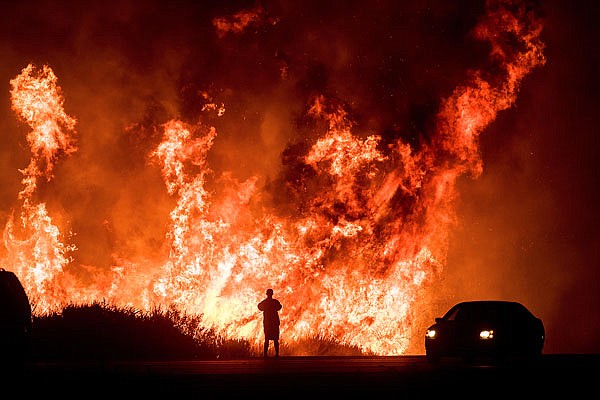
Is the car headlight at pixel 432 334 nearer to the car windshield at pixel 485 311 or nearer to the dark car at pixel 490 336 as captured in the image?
the dark car at pixel 490 336

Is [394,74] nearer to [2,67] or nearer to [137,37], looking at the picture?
[137,37]

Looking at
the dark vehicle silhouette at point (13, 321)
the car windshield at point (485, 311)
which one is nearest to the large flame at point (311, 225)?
the car windshield at point (485, 311)

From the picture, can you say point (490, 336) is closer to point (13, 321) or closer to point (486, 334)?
point (486, 334)

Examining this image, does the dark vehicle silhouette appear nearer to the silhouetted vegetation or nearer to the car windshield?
the silhouetted vegetation

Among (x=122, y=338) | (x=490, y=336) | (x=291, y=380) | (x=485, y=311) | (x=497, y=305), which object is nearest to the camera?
(x=291, y=380)

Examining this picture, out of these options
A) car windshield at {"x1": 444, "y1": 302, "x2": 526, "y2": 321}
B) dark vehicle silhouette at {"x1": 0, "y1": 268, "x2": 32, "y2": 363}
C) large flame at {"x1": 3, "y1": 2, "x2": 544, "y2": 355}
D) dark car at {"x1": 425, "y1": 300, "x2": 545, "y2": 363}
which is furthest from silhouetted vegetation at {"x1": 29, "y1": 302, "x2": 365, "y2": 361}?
car windshield at {"x1": 444, "y1": 302, "x2": 526, "y2": 321}

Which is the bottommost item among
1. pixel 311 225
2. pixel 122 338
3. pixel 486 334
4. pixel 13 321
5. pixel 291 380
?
pixel 291 380

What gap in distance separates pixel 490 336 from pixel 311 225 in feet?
43.5

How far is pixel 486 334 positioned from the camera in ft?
64.2

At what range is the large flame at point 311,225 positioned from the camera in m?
31.3

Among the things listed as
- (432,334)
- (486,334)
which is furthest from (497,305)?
(432,334)

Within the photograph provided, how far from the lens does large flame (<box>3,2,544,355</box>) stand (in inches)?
1234

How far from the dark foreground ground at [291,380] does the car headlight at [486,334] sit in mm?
1161

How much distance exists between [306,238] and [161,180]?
7.28 metres
